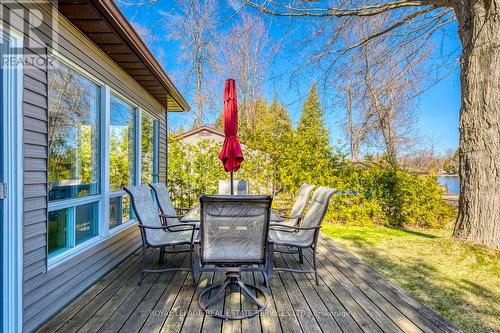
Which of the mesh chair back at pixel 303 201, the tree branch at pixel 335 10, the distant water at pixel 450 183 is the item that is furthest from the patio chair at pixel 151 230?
the distant water at pixel 450 183

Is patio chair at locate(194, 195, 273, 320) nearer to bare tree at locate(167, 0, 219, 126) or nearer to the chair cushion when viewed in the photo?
the chair cushion

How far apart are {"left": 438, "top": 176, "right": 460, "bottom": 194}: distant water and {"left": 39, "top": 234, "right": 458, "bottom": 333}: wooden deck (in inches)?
202

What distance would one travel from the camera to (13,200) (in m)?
2.04

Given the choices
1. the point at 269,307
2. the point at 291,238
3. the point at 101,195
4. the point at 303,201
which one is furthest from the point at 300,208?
the point at 101,195

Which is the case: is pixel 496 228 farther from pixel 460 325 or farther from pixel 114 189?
pixel 114 189

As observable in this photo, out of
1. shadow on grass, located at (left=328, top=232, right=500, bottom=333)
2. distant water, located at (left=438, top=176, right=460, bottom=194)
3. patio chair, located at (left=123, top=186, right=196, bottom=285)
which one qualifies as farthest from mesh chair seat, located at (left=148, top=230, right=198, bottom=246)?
distant water, located at (left=438, top=176, right=460, bottom=194)

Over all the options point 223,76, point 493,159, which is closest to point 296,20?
point 493,159

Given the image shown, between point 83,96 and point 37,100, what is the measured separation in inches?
38.5

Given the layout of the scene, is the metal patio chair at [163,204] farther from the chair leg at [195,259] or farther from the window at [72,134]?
the chair leg at [195,259]

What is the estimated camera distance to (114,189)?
13.1 feet

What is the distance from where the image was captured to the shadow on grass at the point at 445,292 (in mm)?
2492

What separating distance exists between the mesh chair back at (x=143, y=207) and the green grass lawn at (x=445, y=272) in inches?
119

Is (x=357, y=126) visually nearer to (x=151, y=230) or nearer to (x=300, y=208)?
(x=300, y=208)

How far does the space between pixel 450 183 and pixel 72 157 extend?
9.22 metres
